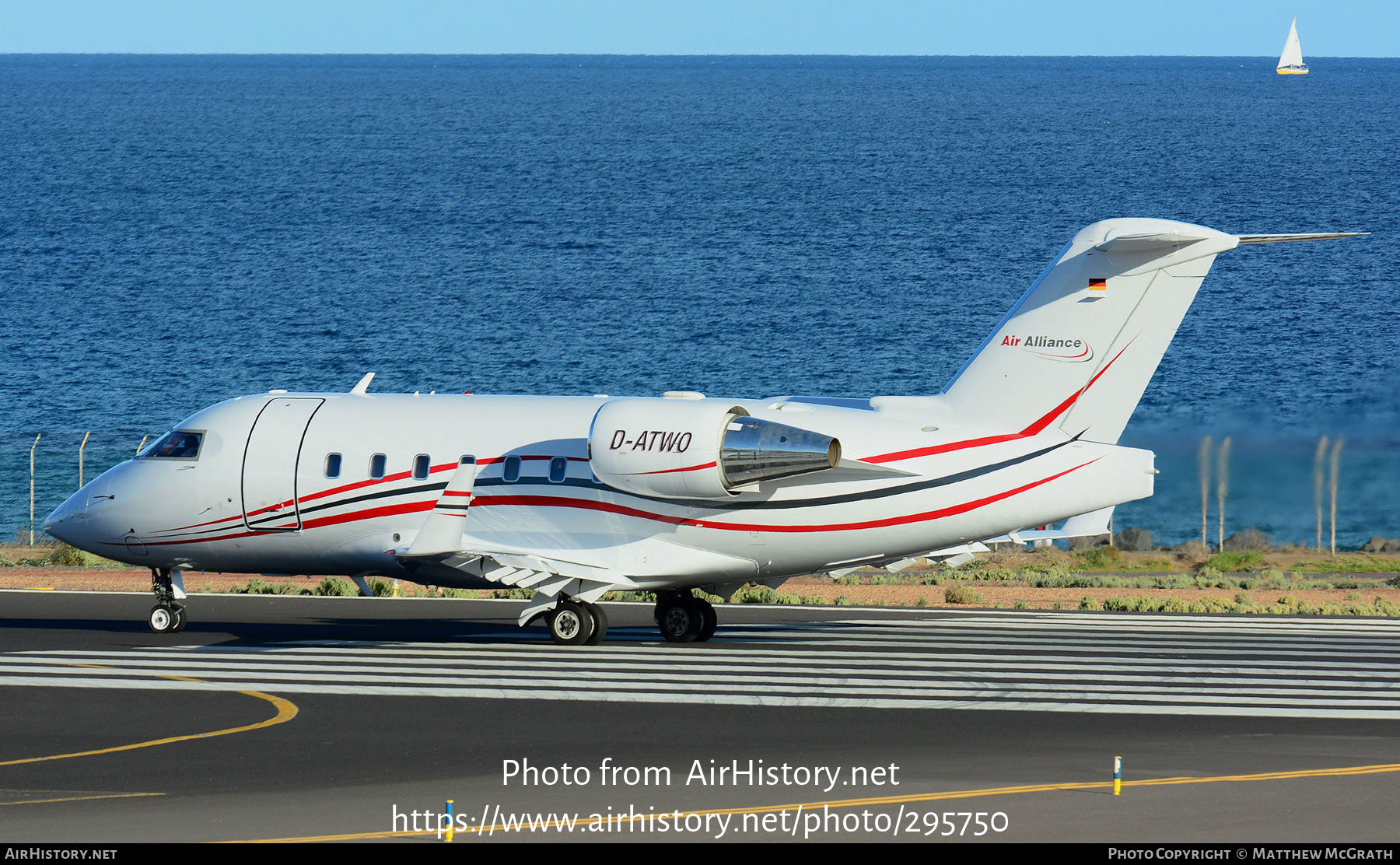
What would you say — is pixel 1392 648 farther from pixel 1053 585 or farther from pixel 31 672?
pixel 31 672

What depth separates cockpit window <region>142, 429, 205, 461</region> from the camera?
86.9 feet

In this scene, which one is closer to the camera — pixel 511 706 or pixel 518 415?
pixel 511 706

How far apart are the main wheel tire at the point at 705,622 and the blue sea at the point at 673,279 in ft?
78.0

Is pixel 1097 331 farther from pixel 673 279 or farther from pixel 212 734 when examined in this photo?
pixel 673 279

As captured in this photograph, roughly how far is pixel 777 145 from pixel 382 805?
Result: 176 meters

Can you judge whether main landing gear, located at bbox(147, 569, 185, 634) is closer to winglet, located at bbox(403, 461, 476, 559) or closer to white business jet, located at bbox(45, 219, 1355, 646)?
white business jet, located at bbox(45, 219, 1355, 646)

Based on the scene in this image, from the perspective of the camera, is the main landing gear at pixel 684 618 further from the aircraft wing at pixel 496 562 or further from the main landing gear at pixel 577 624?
the aircraft wing at pixel 496 562

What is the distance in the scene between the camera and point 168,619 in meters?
26.7

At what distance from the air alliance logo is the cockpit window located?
40.7ft

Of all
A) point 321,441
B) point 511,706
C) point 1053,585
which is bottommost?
point 1053,585

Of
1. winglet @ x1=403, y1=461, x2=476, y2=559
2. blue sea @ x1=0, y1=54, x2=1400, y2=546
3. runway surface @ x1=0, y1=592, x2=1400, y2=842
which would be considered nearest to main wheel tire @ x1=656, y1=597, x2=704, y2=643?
runway surface @ x1=0, y1=592, x2=1400, y2=842

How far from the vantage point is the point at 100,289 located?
345 feet

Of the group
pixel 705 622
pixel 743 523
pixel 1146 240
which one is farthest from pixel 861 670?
pixel 1146 240

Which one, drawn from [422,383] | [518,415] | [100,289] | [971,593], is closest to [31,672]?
[518,415]
